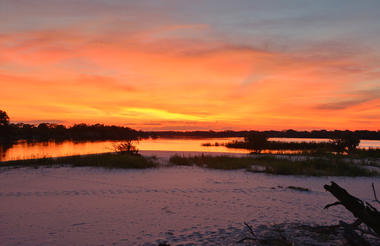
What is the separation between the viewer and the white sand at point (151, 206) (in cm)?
642

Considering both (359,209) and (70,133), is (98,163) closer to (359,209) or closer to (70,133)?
(359,209)

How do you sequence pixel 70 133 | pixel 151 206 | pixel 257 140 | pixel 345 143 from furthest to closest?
pixel 70 133
pixel 345 143
pixel 257 140
pixel 151 206

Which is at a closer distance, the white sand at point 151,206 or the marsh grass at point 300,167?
the white sand at point 151,206

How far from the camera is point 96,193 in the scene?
1062cm

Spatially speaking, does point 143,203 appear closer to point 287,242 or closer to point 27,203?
point 27,203

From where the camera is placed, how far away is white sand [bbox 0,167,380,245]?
6.42 m

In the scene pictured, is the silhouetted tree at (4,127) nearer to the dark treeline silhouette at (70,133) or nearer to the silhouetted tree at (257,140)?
the dark treeline silhouette at (70,133)

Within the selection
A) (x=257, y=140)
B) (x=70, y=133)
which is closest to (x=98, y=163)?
(x=257, y=140)

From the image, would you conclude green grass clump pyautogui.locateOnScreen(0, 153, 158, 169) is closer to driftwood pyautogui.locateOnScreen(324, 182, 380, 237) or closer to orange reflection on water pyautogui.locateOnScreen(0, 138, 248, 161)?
orange reflection on water pyautogui.locateOnScreen(0, 138, 248, 161)

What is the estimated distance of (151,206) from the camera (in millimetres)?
9000

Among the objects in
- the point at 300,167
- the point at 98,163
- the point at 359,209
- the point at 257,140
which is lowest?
the point at 300,167

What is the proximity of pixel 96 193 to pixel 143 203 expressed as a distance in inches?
91.0

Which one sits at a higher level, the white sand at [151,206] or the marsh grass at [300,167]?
the marsh grass at [300,167]

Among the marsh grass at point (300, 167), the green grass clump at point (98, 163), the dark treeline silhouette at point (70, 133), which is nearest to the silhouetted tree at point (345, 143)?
the marsh grass at point (300, 167)
